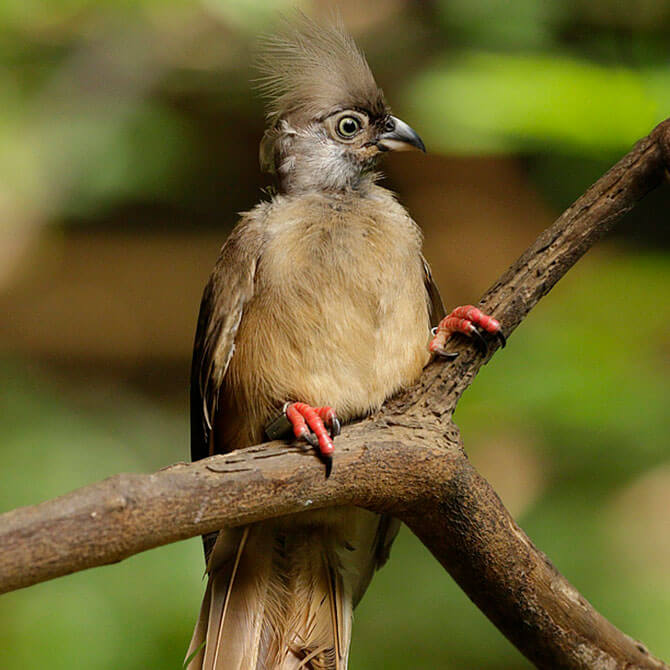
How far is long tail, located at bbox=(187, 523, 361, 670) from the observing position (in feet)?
7.64

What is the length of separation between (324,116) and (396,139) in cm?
24

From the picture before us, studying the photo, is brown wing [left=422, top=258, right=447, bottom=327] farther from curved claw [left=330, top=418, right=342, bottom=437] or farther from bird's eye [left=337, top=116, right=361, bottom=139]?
curved claw [left=330, top=418, right=342, bottom=437]

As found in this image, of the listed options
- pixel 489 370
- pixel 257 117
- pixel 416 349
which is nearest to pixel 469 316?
pixel 416 349

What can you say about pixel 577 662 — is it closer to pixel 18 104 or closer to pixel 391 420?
pixel 391 420

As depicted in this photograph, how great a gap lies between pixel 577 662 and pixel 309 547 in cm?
80

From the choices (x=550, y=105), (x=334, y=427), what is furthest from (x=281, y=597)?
(x=550, y=105)

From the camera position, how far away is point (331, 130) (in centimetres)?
273

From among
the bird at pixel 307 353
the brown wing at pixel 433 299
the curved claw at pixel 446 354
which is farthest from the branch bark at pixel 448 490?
the brown wing at pixel 433 299

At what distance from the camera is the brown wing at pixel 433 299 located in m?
2.70

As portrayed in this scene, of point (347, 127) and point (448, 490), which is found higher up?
point (347, 127)

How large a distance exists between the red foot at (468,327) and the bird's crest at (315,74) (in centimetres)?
80

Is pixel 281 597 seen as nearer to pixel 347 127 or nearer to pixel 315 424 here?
pixel 315 424

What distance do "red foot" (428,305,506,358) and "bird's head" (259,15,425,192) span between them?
23.9 inches

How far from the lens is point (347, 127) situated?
8.99 feet
